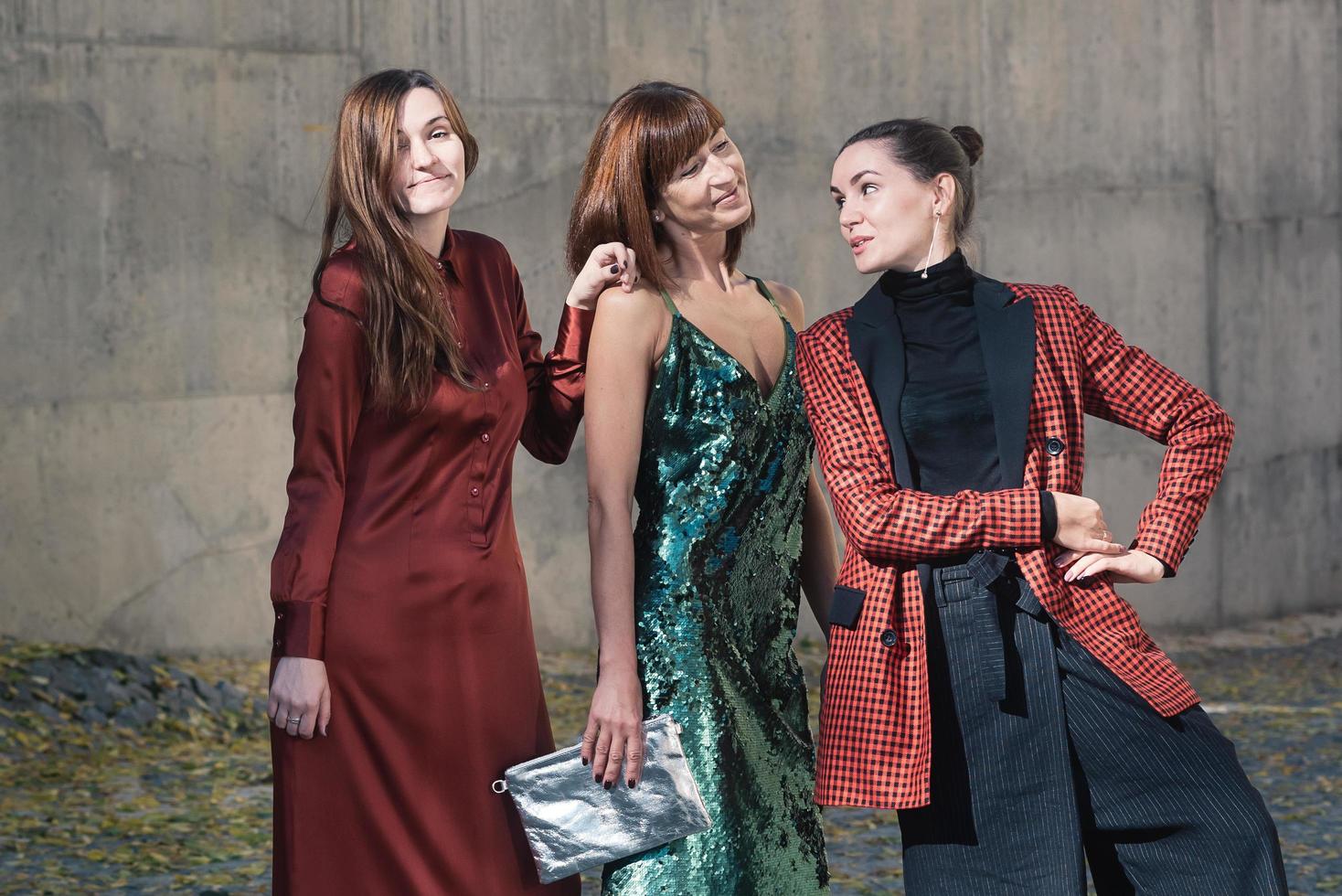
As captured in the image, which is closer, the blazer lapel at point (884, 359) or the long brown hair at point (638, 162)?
the blazer lapel at point (884, 359)

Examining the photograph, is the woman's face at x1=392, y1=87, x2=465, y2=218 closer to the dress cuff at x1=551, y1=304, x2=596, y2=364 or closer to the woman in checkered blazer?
the dress cuff at x1=551, y1=304, x2=596, y2=364

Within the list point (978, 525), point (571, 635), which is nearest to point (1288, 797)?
point (571, 635)

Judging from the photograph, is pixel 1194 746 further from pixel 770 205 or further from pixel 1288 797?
pixel 770 205

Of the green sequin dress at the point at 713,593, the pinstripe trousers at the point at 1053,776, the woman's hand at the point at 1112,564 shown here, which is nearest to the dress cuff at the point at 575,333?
the green sequin dress at the point at 713,593

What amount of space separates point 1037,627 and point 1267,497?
7566mm

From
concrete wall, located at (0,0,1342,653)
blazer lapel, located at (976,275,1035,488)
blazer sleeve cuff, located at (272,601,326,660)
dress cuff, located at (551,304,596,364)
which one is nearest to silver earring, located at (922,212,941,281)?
blazer lapel, located at (976,275,1035,488)

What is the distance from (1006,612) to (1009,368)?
0.38 m

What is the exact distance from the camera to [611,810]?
2949 mm

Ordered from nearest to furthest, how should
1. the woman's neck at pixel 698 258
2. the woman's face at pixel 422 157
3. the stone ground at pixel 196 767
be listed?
the woman's face at pixel 422 157, the woman's neck at pixel 698 258, the stone ground at pixel 196 767

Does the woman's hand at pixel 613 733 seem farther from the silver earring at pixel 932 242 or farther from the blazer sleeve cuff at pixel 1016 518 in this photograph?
the silver earring at pixel 932 242

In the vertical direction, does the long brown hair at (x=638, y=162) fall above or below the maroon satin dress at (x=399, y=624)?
above

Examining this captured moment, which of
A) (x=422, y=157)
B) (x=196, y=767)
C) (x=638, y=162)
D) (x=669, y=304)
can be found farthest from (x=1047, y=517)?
(x=196, y=767)

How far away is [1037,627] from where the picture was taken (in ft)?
8.76

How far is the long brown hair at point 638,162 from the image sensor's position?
9.92 feet
